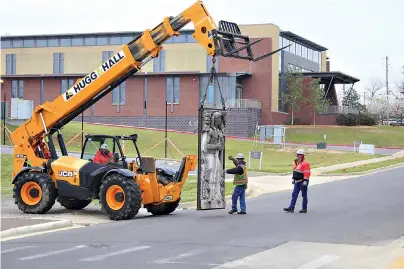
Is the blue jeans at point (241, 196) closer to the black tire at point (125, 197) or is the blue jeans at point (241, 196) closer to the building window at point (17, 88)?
the black tire at point (125, 197)

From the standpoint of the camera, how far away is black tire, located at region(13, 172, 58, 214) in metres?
18.5

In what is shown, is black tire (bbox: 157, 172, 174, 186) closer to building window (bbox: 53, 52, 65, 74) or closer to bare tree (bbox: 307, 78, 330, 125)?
bare tree (bbox: 307, 78, 330, 125)

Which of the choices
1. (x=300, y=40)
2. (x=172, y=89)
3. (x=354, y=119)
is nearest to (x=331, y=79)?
(x=354, y=119)

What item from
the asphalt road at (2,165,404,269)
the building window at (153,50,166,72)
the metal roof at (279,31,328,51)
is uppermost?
the metal roof at (279,31,328,51)

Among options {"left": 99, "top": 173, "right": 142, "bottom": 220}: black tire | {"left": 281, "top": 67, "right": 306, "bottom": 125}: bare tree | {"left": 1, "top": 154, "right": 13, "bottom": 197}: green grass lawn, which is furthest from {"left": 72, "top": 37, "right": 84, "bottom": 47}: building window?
{"left": 99, "top": 173, "right": 142, "bottom": 220}: black tire

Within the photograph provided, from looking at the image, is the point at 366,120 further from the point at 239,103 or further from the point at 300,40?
the point at 239,103

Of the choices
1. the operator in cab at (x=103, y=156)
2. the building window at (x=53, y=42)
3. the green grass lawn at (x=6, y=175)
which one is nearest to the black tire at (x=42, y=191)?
the operator in cab at (x=103, y=156)

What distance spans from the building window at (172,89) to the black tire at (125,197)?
57.9 m

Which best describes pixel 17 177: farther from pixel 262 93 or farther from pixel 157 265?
pixel 262 93

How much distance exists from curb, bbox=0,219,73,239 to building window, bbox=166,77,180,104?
5886cm

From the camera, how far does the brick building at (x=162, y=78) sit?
7425 cm

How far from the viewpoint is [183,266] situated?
10984mm

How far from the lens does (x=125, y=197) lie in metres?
17.0

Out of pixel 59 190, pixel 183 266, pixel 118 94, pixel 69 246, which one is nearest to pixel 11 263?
pixel 69 246
